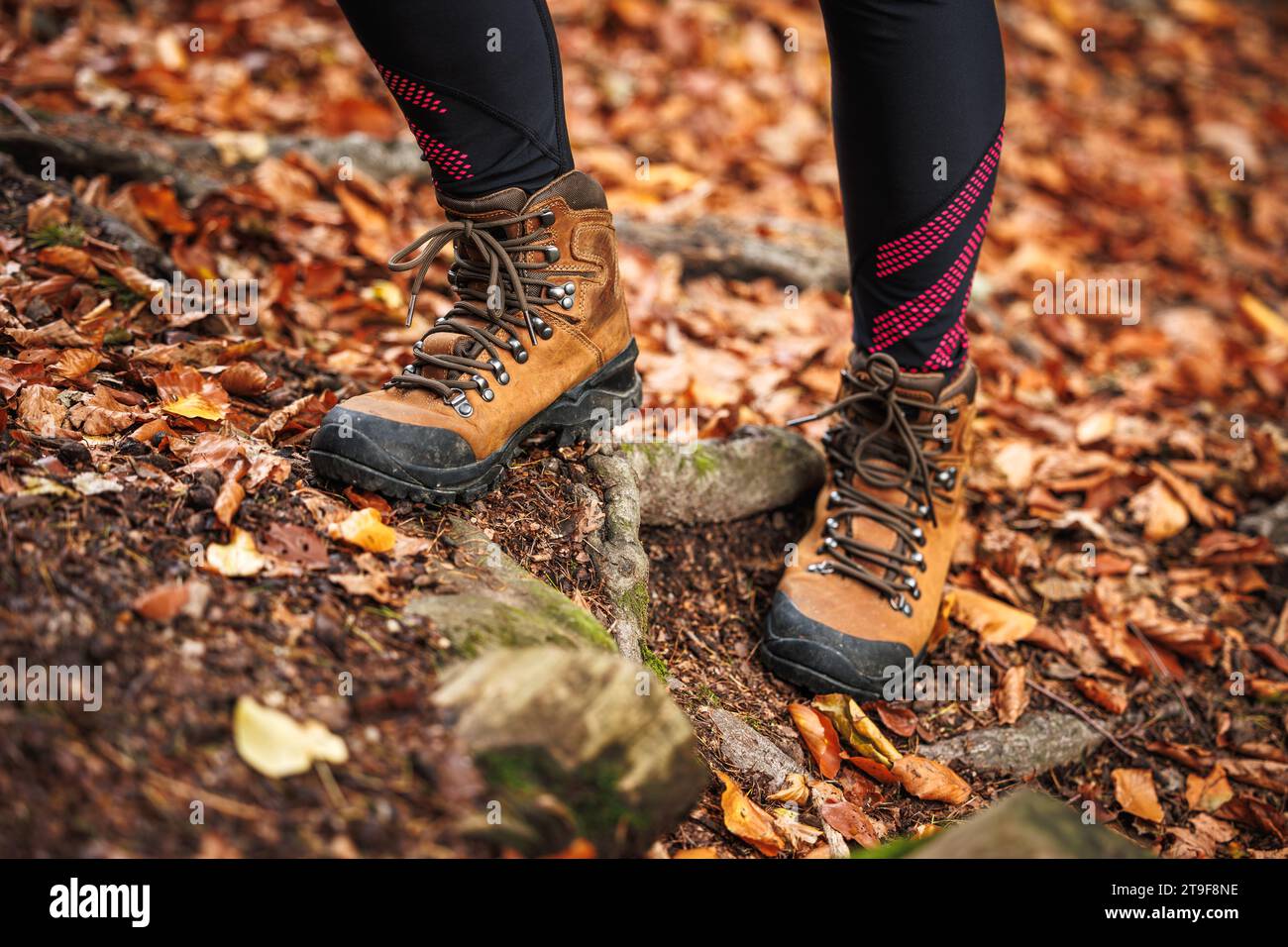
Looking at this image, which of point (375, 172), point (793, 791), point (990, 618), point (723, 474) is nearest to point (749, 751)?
point (793, 791)

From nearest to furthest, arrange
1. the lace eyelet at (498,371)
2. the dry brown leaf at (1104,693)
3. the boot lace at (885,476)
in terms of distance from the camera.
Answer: the lace eyelet at (498,371)
the boot lace at (885,476)
the dry brown leaf at (1104,693)

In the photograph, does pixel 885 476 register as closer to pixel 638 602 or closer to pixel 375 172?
pixel 638 602

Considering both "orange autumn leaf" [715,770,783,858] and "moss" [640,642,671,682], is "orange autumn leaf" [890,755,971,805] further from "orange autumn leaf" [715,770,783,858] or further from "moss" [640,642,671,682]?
"moss" [640,642,671,682]

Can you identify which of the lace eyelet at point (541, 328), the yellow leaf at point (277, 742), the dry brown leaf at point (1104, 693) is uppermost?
the lace eyelet at point (541, 328)

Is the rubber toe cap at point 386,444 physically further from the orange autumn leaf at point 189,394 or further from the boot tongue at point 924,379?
the boot tongue at point 924,379

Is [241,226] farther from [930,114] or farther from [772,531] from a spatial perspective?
[930,114]

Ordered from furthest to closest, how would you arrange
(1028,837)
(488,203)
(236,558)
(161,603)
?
(488,203) < (236,558) < (161,603) < (1028,837)

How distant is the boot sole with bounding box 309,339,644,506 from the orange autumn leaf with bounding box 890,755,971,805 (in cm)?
94

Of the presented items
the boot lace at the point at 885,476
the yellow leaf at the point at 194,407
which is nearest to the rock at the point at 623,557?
the boot lace at the point at 885,476

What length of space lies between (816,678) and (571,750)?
0.89 m

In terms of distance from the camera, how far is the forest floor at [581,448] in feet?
4.30

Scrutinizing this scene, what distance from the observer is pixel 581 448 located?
2.15 meters

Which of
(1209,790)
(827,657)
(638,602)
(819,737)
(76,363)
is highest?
(76,363)

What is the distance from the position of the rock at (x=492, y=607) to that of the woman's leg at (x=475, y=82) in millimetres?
663
